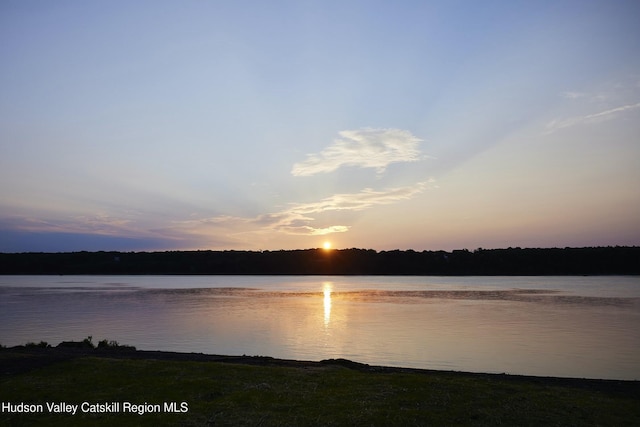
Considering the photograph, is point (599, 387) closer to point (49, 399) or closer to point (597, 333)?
point (49, 399)

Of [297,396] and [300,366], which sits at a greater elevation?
[297,396]

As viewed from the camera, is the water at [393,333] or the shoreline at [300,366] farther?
the water at [393,333]

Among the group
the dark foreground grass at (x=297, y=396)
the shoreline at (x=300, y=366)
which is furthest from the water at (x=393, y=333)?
the dark foreground grass at (x=297, y=396)

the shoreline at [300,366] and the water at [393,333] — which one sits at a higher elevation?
the shoreline at [300,366]

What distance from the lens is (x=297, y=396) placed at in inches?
651

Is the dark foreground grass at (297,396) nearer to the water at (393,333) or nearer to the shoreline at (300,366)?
the shoreline at (300,366)

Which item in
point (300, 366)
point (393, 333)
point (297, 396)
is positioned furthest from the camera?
point (393, 333)

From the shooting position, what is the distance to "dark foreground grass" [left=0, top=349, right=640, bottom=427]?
14.1m

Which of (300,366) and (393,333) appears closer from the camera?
(300,366)

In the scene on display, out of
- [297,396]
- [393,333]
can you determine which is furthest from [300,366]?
[393,333]

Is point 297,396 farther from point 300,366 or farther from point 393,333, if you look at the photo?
point 393,333

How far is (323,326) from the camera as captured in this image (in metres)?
48.4

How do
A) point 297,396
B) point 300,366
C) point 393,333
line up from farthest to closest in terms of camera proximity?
point 393,333, point 300,366, point 297,396

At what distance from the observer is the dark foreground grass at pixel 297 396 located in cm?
1409
